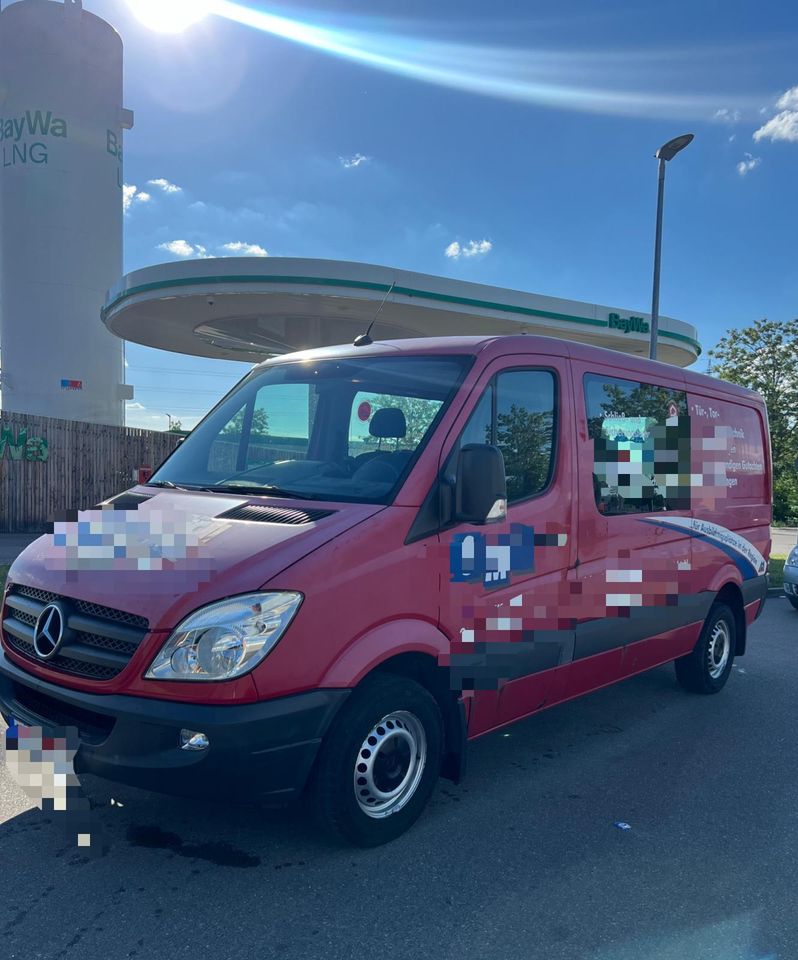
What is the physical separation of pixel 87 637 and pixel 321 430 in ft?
5.61

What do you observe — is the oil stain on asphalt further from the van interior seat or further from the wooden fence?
the wooden fence

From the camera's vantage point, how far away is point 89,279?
26938mm

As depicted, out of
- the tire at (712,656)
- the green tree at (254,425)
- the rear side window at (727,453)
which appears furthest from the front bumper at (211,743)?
the tire at (712,656)

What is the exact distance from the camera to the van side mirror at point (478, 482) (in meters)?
3.44

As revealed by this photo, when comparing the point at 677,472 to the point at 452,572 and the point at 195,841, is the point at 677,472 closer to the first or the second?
the point at 452,572

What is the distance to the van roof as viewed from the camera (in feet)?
13.4

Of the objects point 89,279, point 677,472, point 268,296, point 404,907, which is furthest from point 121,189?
A: point 404,907

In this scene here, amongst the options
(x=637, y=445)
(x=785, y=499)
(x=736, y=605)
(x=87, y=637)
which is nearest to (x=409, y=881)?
(x=87, y=637)

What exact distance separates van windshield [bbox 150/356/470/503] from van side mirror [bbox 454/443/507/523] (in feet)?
0.92

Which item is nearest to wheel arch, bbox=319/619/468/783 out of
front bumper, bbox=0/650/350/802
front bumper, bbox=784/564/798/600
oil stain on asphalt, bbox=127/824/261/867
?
front bumper, bbox=0/650/350/802

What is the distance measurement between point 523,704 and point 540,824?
610 millimetres

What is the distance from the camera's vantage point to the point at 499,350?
4.06 meters

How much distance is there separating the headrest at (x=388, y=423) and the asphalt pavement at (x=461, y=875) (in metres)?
1.84

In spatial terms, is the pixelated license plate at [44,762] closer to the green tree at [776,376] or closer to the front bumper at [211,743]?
the front bumper at [211,743]
